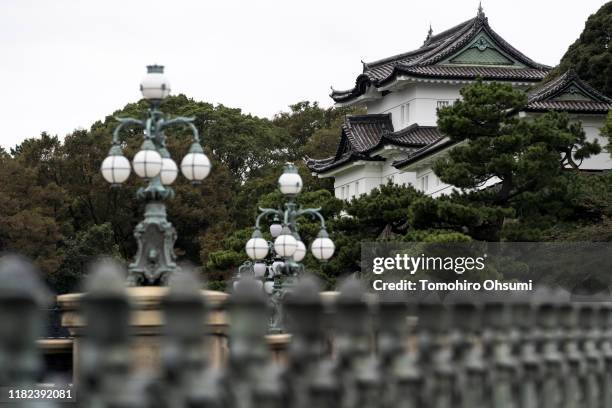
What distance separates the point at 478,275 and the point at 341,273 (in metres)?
7.23

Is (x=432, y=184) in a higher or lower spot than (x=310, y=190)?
lower

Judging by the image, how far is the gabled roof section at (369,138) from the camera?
54.1 metres

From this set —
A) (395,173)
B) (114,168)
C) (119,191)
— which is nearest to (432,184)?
(395,173)

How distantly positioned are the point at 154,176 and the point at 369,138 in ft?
146

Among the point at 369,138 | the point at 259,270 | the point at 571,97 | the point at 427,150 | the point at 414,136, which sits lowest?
the point at 259,270

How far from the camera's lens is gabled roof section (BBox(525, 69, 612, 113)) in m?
41.6

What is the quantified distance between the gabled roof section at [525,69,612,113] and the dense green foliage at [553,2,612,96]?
347 cm

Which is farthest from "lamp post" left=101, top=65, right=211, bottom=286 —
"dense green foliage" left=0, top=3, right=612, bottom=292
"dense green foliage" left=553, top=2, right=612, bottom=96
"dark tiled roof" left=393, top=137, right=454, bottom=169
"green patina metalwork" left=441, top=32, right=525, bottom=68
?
"green patina metalwork" left=441, top=32, right=525, bottom=68

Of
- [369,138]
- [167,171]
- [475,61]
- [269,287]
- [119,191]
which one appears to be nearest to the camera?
[167,171]

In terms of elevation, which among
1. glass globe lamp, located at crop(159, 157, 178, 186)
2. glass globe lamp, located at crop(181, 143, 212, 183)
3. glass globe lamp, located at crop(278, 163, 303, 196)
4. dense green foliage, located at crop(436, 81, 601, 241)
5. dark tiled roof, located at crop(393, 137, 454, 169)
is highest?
dark tiled roof, located at crop(393, 137, 454, 169)

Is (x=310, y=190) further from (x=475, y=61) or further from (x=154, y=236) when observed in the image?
(x=154, y=236)

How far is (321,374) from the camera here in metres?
3.81

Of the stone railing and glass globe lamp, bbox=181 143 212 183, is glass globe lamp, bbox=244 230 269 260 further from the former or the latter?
the stone railing

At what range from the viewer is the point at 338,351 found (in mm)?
4012
